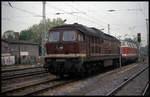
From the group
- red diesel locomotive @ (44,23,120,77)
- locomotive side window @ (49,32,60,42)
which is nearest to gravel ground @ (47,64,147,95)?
red diesel locomotive @ (44,23,120,77)

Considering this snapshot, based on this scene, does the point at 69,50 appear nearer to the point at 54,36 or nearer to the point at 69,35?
the point at 69,35

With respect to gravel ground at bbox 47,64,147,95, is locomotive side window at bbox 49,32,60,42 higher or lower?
higher

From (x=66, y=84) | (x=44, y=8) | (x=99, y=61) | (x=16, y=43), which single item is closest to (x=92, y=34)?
(x=99, y=61)

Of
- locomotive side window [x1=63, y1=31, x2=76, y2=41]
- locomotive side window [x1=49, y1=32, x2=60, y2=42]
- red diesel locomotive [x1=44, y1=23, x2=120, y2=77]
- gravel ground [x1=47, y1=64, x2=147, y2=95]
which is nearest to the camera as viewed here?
gravel ground [x1=47, y1=64, x2=147, y2=95]

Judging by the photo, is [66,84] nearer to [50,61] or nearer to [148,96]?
[50,61]

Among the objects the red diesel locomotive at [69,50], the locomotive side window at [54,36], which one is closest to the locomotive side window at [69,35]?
the red diesel locomotive at [69,50]

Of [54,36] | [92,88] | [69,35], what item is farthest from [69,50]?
[92,88]

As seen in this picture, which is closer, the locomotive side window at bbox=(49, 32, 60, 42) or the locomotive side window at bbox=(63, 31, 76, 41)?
the locomotive side window at bbox=(63, 31, 76, 41)

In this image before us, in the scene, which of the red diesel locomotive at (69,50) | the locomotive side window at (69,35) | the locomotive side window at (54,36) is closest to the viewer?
the red diesel locomotive at (69,50)

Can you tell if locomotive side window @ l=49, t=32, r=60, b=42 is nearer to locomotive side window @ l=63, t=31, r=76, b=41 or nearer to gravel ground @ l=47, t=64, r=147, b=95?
locomotive side window @ l=63, t=31, r=76, b=41

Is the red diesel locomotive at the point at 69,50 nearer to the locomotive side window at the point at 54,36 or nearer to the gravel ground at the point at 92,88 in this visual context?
the locomotive side window at the point at 54,36

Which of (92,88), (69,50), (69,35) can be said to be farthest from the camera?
(69,35)

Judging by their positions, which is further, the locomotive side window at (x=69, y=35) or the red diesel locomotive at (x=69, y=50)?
the locomotive side window at (x=69, y=35)

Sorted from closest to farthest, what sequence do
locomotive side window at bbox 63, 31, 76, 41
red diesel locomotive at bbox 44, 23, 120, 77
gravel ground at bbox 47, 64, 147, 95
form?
1. gravel ground at bbox 47, 64, 147, 95
2. red diesel locomotive at bbox 44, 23, 120, 77
3. locomotive side window at bbox 63, 31, 76, 41
